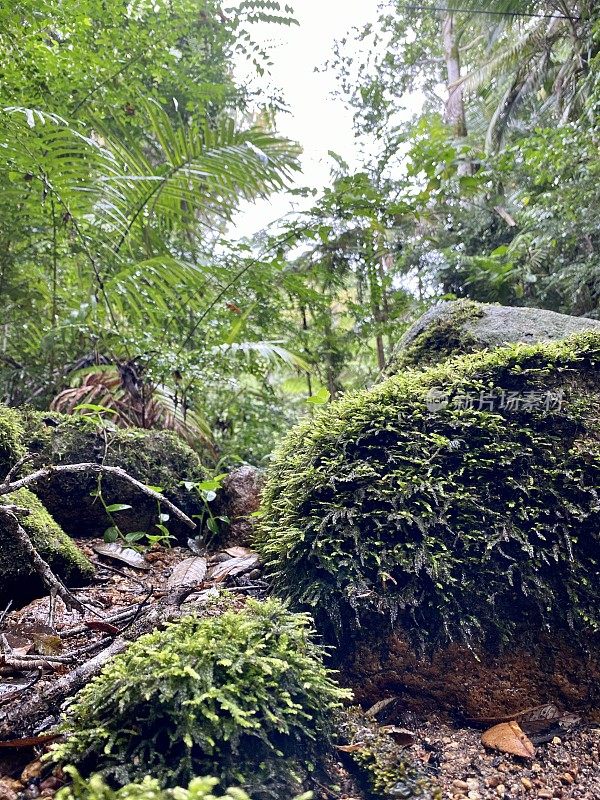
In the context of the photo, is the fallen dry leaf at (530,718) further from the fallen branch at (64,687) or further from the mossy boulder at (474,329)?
the mossy boulder at (474,329)

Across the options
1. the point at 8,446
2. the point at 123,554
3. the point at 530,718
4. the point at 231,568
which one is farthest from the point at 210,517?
the point at 530,718

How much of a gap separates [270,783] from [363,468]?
802mm

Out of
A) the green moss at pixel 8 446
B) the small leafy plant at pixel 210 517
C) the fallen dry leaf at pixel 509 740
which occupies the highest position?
the green moss at pixel 8 446

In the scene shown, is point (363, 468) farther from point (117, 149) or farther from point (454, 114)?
point (454, 114)

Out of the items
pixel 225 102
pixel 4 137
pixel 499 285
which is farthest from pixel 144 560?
pixel 225 102

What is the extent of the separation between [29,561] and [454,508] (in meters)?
1.23

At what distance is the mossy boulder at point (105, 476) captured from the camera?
A: 2070 mm

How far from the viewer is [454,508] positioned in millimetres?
1381

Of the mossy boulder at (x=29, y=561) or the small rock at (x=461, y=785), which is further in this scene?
the mossy boulder at (x=29, y=561)

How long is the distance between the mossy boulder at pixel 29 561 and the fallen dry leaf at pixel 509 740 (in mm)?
1268

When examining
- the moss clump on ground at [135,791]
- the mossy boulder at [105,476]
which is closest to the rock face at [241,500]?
the mossy boulder at [105,476]

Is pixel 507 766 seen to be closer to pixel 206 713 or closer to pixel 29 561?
pixel 206 713

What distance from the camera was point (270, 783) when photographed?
82 centimetres

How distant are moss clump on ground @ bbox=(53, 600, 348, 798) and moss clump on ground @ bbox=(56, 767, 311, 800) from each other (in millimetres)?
46
